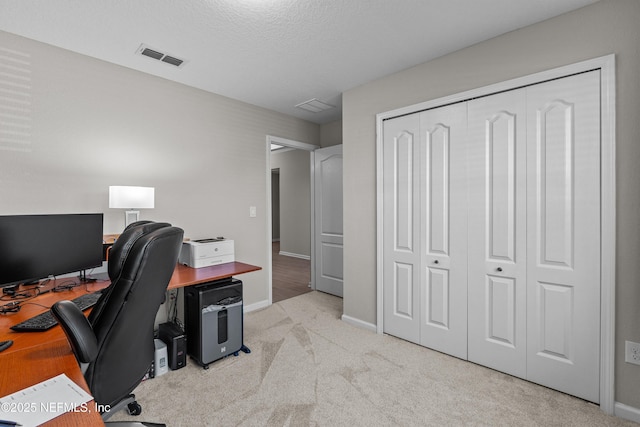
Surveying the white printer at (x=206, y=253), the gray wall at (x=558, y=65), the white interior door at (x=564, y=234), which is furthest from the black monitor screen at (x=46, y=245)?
the white interior door at (x=564, y=234)

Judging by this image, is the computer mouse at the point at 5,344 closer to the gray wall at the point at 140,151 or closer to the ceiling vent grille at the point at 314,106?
the gray wall at the point at 140,151

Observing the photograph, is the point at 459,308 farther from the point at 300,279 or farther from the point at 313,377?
the point at 300,279

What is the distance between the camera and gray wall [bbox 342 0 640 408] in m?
1.83

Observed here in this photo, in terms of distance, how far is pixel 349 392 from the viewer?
6.90 ft

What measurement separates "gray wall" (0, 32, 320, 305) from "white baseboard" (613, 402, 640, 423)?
10.8 ft

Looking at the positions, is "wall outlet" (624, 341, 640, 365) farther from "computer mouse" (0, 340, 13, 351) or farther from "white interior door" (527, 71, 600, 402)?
Answer: "computer mouse" (0, 340, 13, 351)

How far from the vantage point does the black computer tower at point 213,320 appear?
2420 millimetres

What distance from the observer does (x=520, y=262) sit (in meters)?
2.24

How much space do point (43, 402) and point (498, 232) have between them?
2.66m

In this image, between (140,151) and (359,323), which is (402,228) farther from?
(140,151)

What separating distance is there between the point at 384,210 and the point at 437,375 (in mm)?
1490

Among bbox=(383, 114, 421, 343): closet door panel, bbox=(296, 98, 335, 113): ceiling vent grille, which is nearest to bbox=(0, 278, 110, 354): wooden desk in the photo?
bbox=(383, 114, 421, 343): closet door panel

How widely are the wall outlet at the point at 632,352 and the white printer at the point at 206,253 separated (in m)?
3.05

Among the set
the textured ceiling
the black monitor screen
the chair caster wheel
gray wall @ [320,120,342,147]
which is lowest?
the chair caster wheel
